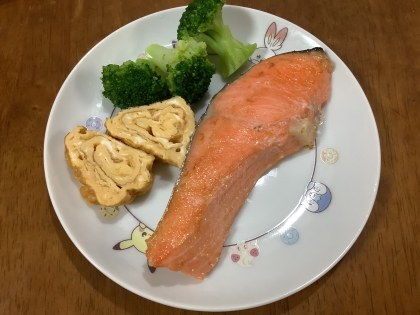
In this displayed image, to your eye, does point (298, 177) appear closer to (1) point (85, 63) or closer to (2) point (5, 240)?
(1) point (85, 63)

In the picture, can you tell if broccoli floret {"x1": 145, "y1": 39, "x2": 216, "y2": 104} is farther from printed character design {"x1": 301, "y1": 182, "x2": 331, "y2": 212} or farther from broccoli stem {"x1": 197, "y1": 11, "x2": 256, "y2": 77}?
printed character design {"x1": 301, "y1": 182, "x2": 331, "y2": 212}

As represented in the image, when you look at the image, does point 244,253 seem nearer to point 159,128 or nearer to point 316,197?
point 316,197

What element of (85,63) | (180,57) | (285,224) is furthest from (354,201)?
(85,63)

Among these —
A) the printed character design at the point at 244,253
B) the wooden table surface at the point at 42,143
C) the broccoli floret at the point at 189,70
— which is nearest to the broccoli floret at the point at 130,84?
the broccoli floret at the point at 189,70

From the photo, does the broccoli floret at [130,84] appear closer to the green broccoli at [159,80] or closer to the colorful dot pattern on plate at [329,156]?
the green broccoli at [159,80]

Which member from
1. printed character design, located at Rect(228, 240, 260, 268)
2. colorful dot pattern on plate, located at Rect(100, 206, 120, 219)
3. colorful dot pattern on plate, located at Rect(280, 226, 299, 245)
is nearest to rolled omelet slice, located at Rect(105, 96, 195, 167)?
colorful dot pattern on plate, located at Rect(100, 206, 120, 219)

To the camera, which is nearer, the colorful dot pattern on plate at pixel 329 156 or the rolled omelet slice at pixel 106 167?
the rolled omelet slice at pixel 106 167

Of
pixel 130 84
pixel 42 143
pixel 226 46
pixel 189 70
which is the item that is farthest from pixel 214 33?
pixel 42 143
